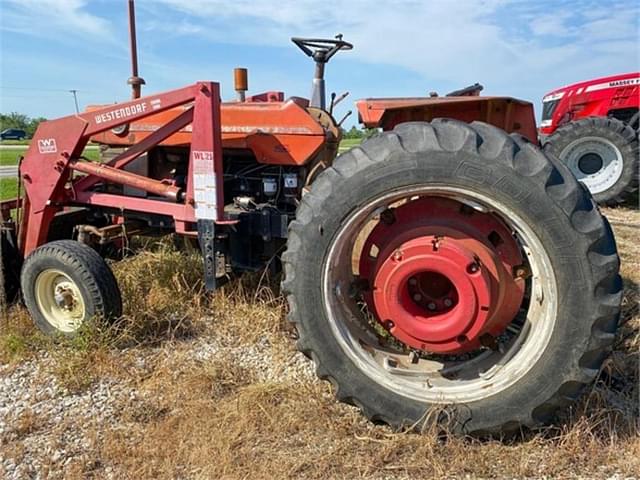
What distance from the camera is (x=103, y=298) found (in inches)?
119

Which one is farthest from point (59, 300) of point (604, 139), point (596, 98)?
point (596, 98)

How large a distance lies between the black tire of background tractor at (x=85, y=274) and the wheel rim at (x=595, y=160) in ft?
22.5

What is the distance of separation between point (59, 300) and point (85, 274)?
13.2 inches

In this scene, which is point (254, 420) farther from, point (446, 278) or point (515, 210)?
point (515, 210)

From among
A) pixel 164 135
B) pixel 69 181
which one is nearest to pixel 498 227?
pixel 164 135

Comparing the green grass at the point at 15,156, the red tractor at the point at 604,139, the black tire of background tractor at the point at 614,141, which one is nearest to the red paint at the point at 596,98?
the red tractor at the point at 604,139

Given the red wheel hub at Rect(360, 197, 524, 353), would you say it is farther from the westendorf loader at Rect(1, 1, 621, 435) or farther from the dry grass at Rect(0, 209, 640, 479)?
the dry grass at Rect(0, 209, 640, 479)

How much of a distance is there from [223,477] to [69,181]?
7.95 ft

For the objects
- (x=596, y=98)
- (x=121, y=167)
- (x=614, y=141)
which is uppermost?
(x=596, y=98)

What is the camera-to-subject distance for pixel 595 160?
770 cm

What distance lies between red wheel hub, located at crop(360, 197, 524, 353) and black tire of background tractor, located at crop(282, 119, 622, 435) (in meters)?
0.26

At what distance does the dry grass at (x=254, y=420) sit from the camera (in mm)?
2021

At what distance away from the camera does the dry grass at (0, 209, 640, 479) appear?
2.02 m

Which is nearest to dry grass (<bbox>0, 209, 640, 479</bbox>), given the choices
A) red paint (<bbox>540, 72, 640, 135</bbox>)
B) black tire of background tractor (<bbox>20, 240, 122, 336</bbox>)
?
black tire of background tractor (<bbox>20, 240, 122, 336</bbox>)
